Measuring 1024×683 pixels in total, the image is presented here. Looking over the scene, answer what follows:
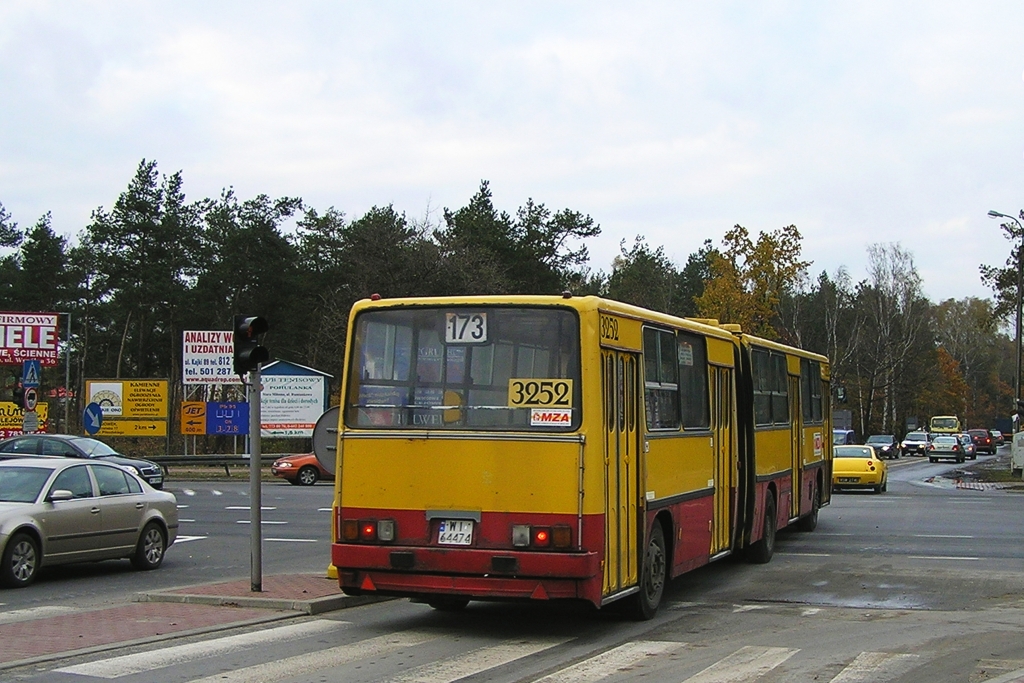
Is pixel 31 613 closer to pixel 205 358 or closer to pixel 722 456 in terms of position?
pixel 722 456

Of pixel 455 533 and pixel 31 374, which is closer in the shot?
pixel 455 533

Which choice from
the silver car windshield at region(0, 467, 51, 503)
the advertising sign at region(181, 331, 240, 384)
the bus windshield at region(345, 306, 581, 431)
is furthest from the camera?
the advertising sign at region(181, 331, 240, 384)

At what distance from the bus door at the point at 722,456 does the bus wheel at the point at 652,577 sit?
88.2 inches

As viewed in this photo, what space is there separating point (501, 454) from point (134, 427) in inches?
1648

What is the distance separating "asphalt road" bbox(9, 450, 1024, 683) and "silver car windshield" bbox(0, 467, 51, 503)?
108 centimetres

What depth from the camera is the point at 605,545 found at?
1024 centimetres

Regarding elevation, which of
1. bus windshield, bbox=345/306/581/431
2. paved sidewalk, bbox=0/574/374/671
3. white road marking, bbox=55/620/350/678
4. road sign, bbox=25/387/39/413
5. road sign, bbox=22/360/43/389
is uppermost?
road sign, bbox=22/360/43/389

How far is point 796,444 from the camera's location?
1947 centimetres

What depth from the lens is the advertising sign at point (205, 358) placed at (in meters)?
48.2

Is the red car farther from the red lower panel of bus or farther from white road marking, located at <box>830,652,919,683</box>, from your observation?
white road marking, located at <box>830,652,919,683</box>

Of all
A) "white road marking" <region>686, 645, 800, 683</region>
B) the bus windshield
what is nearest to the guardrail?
the bus windshield

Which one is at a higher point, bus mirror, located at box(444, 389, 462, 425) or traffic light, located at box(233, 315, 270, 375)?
traffic light, located at box(233, 315, 270, 375)

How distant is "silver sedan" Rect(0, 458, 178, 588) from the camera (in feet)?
46.1

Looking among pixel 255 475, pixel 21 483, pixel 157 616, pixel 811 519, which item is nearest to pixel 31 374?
pixel 21 483
